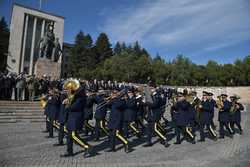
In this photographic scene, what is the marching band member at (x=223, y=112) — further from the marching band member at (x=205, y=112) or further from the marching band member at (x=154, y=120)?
the marching band member at (x=154, y=120)

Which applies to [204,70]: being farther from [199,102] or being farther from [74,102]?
[74,102]

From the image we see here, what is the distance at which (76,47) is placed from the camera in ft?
228

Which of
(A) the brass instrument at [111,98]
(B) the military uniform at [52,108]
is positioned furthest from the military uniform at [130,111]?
(B) the military uniform at [52,108]

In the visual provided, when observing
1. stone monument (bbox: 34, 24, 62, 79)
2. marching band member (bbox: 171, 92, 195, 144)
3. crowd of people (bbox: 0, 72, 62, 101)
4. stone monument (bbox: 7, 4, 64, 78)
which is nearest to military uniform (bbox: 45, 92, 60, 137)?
marching band member (bbox: 171, 92, 195, 144)

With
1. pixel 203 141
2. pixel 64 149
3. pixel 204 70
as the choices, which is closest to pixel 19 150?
pixel 64 149

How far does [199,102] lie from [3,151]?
742 centimetres

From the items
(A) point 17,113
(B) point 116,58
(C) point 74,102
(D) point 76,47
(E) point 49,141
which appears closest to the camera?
(C) point 74,102

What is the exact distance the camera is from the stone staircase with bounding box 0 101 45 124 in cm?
1316

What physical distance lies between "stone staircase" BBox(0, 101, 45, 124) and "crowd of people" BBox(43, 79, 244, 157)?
3.47 m

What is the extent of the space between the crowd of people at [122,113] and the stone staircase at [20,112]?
3.47 meters

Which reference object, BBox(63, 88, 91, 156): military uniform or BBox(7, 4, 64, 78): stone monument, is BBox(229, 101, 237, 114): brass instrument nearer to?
BBox(63, 88, 91, 156): military uniform

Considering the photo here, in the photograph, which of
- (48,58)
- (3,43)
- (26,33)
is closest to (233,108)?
(48,58)

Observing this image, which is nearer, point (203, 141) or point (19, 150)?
point (19, 150)

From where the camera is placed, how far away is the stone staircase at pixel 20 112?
1316 cm
